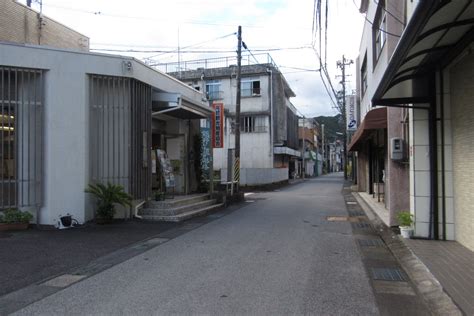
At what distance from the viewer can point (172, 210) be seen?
1453 centimetres

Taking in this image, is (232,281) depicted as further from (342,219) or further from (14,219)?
(342,219)

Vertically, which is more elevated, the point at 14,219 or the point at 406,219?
the point at 406,219

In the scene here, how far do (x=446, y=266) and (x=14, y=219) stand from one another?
10.0m

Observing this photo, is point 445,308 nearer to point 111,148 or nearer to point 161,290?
point 161,290

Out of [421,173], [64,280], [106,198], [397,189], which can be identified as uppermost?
[421,173]

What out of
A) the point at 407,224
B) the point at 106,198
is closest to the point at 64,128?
the point at 106,198

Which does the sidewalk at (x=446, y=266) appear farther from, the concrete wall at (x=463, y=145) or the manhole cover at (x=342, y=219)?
the manhole cover at (x=342, y=219)

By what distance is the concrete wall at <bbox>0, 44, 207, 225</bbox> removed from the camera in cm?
1242

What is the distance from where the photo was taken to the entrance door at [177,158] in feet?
63.9

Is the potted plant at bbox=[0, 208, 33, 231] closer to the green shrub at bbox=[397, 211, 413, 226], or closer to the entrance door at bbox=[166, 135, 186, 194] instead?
the entrance door at bbox=[166, 135, 186, 194]

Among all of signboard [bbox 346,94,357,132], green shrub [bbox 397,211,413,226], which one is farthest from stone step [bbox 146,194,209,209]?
signboard [bbox 346,94,357,132]

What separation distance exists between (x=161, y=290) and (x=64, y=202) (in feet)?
23.6

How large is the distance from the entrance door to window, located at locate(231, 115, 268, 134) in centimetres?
2371

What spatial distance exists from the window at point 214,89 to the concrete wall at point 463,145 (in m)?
35.1
